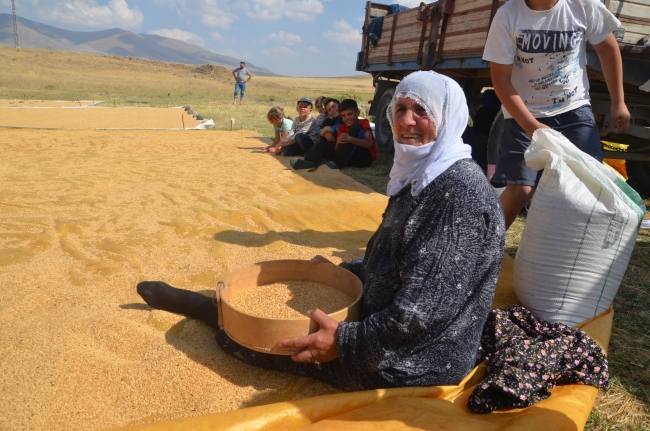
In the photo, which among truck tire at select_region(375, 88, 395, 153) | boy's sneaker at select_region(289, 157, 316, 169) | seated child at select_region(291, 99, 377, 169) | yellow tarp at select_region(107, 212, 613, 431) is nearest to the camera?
yellow tarp at select_region(107, 212, 613, 431)

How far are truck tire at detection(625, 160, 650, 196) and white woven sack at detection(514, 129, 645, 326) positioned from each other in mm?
3644

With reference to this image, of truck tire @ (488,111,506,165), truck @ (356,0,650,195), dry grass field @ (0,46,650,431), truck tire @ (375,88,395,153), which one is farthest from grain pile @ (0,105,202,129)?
truck tire @ (488,111,506,165)

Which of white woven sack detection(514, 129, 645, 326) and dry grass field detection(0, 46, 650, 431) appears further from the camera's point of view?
white woven sack detection(514, 129, 645, 326)

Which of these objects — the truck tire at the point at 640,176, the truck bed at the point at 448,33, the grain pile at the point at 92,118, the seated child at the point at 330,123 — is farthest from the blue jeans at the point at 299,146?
the grain pile at the point at 92,118

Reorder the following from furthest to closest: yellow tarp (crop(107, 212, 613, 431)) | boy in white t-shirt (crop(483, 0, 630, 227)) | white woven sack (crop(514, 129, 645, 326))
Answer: boy in white t-shirt (crop(483, 0, 630, 227)) → white woven sack (crop(514, 129, 645, 326)) → yellow tarp (crop(107, 212, 613, 431))

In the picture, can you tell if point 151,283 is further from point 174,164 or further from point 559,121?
point 174,164

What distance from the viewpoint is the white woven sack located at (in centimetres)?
216

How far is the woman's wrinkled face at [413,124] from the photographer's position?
166 cm

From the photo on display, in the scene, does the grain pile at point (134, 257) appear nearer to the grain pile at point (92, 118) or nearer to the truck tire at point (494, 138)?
the truck tire at point (494, 138)

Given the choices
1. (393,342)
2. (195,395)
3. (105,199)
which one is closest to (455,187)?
(393,342)

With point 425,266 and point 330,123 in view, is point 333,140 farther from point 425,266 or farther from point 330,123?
point 425,266

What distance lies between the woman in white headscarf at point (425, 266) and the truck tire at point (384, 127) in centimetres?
615

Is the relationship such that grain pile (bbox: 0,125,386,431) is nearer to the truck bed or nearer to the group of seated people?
the group of seated people

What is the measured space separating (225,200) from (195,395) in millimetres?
2895
